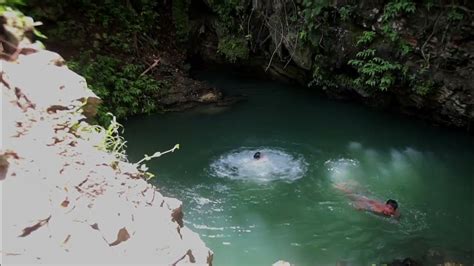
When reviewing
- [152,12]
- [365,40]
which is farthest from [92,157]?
[152,12]

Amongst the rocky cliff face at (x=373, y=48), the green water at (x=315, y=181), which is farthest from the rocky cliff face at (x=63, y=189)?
the rocky cliff face at (x=373, y=48)

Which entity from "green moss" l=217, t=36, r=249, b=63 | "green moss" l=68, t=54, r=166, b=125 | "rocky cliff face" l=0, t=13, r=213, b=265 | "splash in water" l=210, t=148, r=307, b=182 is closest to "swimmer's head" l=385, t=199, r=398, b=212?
"splash in water" l=210, t=148, r=307, b=182

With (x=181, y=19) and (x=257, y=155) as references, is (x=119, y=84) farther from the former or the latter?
(x=257, y=155)

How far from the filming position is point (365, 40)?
422 inches

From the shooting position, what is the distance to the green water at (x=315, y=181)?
7.35 meters

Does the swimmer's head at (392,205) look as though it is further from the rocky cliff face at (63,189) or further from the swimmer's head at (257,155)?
the rocky cliff face at (63,189)

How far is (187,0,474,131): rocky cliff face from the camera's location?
9.70 m

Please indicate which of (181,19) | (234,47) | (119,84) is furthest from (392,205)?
(181,19)

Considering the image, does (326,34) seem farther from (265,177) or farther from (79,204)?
(79,204)

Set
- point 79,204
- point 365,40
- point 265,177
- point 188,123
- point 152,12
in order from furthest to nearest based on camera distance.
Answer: point 152,12 → point 188,123 → point 365,40 → point 265,177 → point 79,204

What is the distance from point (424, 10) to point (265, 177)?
500 centimetres

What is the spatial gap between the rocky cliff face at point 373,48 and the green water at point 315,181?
729 millimetres

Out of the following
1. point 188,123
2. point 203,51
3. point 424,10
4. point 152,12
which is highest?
point 424,10

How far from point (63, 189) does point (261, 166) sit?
21.7 ft
